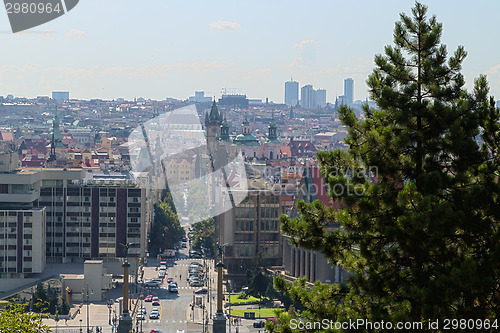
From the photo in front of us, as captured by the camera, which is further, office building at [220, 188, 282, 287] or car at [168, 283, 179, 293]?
office building at [220, 188, 282, 287]

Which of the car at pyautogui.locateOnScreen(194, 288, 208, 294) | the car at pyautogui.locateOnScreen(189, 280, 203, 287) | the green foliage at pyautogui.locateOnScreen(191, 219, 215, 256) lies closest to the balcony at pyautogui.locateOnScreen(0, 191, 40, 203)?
the car at pyautogui.locateOnScreen(194, 288, 208, 294)

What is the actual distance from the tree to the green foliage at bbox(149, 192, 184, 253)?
4829 centimetres

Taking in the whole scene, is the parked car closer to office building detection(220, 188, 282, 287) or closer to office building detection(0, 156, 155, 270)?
office building detection(0, 156, 155, 270)

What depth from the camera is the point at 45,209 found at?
156 ft

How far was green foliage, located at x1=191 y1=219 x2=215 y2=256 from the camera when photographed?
60219 millimetres

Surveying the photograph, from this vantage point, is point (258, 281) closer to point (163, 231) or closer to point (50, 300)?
point (50, 300)

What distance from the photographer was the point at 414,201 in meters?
Result: 11.8

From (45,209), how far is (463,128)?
122ft

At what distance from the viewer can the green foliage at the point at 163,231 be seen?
6112 centimetres

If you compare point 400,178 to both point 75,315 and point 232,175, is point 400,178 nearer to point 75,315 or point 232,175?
point 75,315

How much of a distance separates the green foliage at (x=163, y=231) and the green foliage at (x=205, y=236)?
1.23 metres

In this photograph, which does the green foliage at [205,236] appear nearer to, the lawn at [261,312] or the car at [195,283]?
the car at [195,283]

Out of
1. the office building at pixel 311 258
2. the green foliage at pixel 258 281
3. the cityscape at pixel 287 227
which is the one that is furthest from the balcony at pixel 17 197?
the office building at pixel 311 258

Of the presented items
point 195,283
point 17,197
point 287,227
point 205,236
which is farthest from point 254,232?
point 287,227
